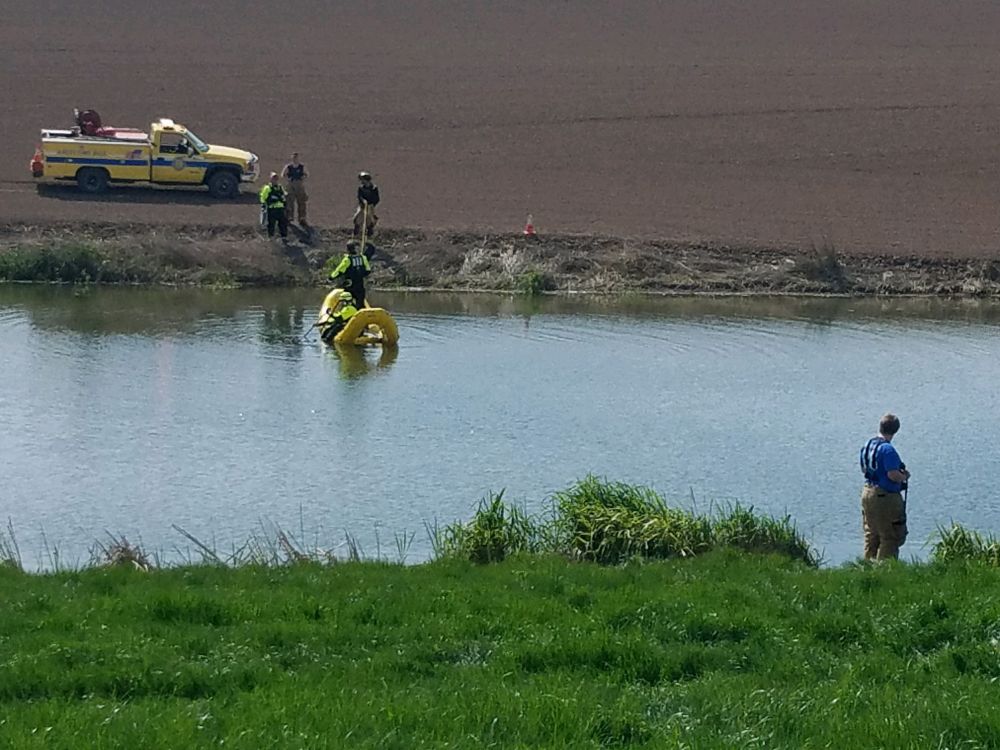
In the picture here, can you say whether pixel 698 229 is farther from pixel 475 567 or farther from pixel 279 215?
pixel 475 567

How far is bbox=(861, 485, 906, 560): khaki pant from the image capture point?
14688 millimetres

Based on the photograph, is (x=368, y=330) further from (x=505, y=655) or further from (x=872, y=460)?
(x=505, y=655)

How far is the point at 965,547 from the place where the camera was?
48.6 feet

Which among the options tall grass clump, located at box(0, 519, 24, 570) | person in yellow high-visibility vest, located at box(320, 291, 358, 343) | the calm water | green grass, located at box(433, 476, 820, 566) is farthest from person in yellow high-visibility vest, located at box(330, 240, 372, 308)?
green grass, located at box(433, 476, 820, 566)

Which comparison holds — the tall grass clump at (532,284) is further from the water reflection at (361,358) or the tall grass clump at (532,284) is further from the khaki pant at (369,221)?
the water reflection at (361,358)

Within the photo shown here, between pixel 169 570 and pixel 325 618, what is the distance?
2310 mm

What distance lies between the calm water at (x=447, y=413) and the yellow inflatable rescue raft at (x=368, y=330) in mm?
427

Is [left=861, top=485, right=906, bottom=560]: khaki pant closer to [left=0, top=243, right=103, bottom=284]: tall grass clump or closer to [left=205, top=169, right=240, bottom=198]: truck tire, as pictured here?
[left=0, top=243, right=103, bottom=284]: tall grass clump

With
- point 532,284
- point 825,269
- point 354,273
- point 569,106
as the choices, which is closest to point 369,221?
point 532,284

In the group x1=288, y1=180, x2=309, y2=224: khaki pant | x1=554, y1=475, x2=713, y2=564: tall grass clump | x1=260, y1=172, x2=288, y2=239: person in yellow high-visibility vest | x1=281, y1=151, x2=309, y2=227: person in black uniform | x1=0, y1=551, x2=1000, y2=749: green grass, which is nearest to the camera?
x1=0, y1=551, x2=1000, y2=749: green grass

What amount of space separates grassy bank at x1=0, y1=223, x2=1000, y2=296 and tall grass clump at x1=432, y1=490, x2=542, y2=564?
64.7 ft

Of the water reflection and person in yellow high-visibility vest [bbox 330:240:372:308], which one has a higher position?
person in yellow high-visibility vest [bbox 330:240:372:308]

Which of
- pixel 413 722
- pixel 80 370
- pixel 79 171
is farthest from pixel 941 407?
pixel 79 171

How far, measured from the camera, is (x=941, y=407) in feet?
76.1
